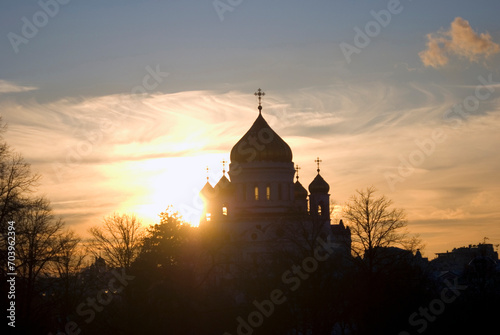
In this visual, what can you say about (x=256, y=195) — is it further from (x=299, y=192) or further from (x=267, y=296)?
(x=267, y=296)

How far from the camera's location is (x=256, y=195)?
264ft

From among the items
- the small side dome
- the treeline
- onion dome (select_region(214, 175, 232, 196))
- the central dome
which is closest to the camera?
the treeline

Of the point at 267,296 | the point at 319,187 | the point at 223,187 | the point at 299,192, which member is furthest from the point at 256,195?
the point at 267,296

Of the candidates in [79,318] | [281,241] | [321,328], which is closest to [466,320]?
[321,328]

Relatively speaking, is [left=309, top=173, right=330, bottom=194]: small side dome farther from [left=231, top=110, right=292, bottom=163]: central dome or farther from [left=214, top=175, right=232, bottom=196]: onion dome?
[left=214, top=175, right=232, bottom=196]: onion dome

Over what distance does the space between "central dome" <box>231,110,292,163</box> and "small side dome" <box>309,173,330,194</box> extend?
4.82 m

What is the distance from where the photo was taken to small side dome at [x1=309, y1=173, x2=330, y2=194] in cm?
8544

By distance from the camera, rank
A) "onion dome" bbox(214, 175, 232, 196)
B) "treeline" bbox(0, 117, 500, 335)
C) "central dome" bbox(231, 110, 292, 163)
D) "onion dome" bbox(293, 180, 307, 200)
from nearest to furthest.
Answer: "treeline" bbox(0, 117, 500, 335), "central dome" bbox(231, 110, 292, 163), "onion dome" bbox(214, 175, 232, 196), "onion dome" bbox(293, 180, 307, 200)

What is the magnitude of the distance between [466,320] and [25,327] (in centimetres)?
2337

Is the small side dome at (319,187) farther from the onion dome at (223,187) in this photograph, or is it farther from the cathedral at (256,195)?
the onion dome at (223,187)

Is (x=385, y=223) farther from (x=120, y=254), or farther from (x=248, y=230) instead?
(x=248, y=230)

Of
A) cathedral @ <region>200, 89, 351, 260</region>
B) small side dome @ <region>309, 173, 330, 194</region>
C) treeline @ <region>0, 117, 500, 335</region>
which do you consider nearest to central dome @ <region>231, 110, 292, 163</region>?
cathedral @ <region>200, 89, 351, 260</region>

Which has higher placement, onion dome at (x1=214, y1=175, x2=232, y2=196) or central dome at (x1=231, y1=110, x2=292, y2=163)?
central dome at (x1=231, y1=110, x2=292, y2=163)

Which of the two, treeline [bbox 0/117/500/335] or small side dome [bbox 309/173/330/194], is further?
small side dome [bbox 309/173/330/194]
